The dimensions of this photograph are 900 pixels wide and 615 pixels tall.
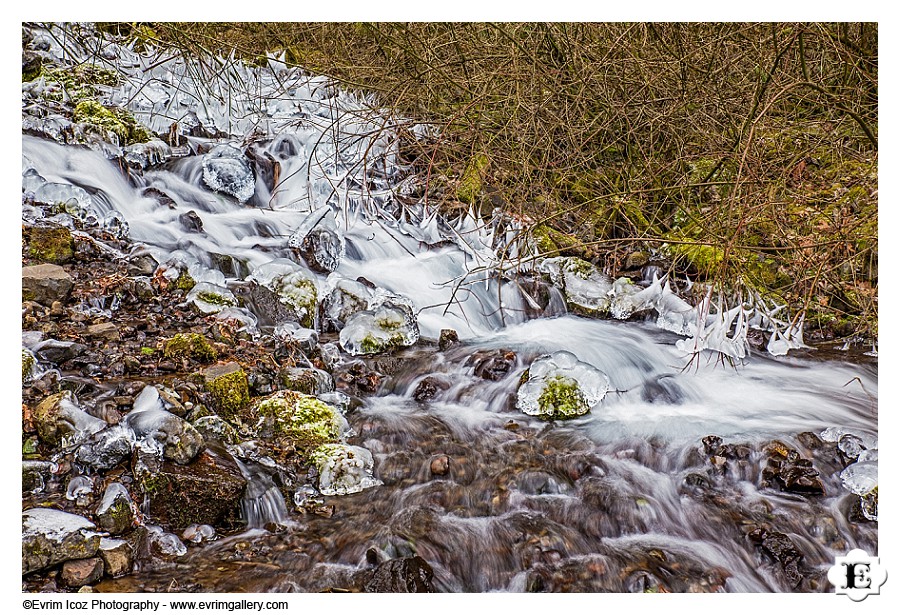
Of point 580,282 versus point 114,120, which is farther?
point 114,120

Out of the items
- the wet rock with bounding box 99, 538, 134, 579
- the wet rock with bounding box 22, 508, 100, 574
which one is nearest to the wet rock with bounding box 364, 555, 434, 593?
the wet rock with bounding box 99, 538, 134, 579

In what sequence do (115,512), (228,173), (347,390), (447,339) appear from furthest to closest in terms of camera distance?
(228,173), (447,339), (347,390), (115,512)

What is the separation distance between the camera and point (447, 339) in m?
3.29

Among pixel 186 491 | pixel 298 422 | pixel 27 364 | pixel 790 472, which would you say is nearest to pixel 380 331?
pixel 298 422

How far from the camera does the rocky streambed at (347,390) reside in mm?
2025

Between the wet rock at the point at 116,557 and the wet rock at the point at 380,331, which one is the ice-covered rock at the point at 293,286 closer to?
the wet rock at the point at 380,331

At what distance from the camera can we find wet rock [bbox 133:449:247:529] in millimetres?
1993

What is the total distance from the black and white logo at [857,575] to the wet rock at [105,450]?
237 cm

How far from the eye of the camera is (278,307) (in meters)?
3.22

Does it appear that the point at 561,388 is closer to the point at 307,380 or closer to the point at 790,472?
the point at 790,472

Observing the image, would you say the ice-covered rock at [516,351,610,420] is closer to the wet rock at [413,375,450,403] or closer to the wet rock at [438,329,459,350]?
the wet rock at [413,375,450,403]

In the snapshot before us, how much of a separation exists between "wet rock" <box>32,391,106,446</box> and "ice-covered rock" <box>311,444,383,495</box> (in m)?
0.76

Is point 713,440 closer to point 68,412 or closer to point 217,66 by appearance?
point 68,412

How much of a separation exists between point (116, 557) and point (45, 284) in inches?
59.5
